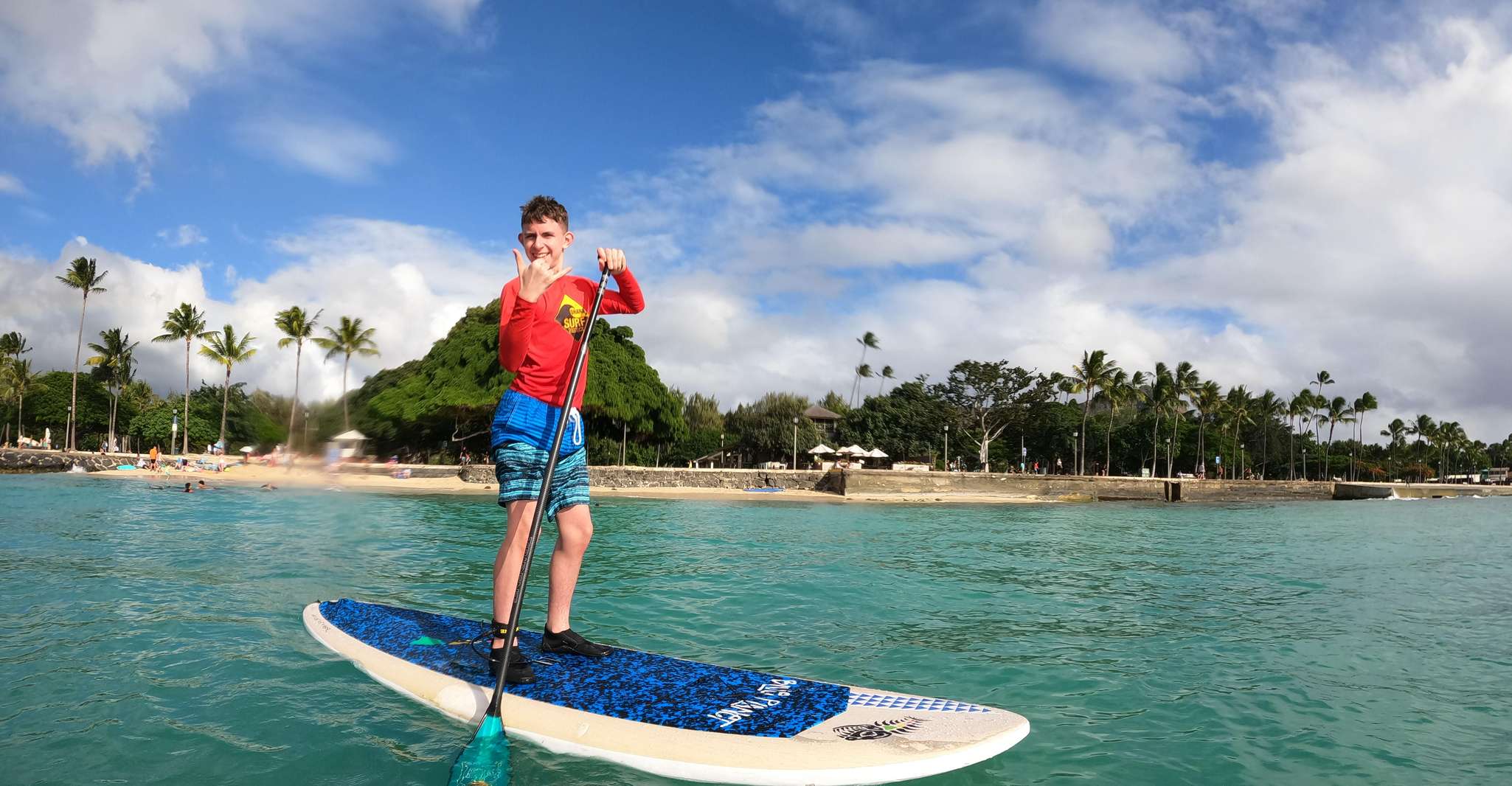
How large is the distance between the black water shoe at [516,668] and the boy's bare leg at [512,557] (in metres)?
0.08

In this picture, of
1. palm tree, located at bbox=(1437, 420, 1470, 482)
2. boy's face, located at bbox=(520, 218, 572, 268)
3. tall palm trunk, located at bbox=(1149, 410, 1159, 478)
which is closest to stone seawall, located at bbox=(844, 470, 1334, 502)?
tall palm trunk, located at bbox=(1149, 410, 1159, 478)

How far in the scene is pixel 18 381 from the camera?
6100cm

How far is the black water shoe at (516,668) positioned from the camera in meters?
3.60

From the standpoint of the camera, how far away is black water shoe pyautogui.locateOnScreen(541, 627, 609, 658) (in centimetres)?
408

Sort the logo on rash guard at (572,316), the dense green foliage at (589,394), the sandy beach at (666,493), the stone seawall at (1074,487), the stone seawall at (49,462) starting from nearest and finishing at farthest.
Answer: the logo on rash guard at (572,316), the sandy beach at (666,493), the dense green foliage at (589,394), the stone seawall at (49,462), the stone seawall at (1074,487)

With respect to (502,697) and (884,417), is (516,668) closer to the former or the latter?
(502,697)

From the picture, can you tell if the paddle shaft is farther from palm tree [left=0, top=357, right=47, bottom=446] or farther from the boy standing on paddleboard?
palm tree [left=0, top=357, right=47, bottom=446]

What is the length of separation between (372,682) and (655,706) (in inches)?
69.0

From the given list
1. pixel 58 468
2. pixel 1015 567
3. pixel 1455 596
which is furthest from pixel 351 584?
pixel 58 468

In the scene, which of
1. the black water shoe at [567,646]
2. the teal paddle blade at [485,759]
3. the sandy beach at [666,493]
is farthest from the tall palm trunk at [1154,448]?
the teal paddle blade at [485,759]

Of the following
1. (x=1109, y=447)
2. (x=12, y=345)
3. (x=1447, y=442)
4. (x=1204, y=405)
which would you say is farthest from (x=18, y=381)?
(x=1447, y=442)

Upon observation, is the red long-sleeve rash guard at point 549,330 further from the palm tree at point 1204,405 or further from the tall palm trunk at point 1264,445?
the tall palm trunk at point 1264,445

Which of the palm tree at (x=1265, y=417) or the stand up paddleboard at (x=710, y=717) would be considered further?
the palm tree at (x=1265, y=417)

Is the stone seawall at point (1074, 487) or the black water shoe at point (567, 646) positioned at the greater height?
the black water shoe at point (567, 646)
